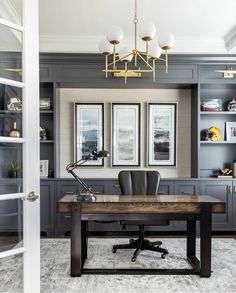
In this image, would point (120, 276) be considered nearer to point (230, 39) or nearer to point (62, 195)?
point (62, 195)

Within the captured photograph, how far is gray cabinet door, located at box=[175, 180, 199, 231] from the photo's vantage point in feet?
14.8

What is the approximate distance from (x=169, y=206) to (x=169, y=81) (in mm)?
2254

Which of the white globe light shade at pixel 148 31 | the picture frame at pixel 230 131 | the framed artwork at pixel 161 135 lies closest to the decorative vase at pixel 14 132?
the white globe light shade at pixel 148 31

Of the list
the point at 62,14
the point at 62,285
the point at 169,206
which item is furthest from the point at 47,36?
the point at 62,285

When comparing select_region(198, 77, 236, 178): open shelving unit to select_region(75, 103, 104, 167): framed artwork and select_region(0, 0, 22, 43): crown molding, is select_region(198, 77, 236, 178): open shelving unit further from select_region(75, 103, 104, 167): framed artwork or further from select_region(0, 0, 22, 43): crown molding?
select_region(0, 0, 22, 43): crown molding

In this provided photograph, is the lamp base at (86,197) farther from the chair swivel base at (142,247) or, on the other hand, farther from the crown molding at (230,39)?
the crown molding at (230,39)

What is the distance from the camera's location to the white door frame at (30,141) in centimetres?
194

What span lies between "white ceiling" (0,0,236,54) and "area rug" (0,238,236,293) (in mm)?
2784

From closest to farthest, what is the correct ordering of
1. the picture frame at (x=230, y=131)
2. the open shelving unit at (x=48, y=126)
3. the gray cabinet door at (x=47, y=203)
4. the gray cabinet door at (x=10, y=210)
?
1. the gray cabinet door at (x=10, y=210)
2. the gray cabinet door at (x=47, y=203)
3. the open shelving unit at (x=48, y=126)
4. the picture frame at (x=230, y=131)

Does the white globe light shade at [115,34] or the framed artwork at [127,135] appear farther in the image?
the framed artwork at [127,135]

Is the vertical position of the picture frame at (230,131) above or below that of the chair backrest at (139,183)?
above

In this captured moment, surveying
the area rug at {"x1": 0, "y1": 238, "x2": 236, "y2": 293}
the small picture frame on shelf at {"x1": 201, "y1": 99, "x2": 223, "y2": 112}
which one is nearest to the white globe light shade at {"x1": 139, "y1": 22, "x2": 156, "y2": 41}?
the area rug at {"x1": 0, "y1": 238, "x2": 236, "y2": 293}

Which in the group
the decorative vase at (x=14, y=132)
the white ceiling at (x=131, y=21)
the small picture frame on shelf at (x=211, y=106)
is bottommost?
the decorative vase at (x=14, y=132)

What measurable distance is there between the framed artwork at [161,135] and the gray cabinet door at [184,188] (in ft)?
1.65
